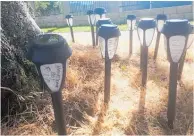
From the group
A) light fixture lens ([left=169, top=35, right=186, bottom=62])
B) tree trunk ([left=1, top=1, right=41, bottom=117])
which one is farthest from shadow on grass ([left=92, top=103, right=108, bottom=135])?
light fixture lens ([left=169, top=35, right=186, bottom=62])

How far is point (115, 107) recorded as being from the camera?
10.6ft

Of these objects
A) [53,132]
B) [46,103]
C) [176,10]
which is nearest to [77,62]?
[46,103]

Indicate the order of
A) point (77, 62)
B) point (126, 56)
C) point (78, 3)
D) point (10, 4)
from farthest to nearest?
point (78, 3) < point (126, 56) < point (77, 62) < point (10, 4)

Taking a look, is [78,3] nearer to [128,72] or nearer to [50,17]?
[50,17]

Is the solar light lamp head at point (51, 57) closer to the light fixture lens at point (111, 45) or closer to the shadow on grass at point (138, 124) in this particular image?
the shadow on grass at point (138, 124)

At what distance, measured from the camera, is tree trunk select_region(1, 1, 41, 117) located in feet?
9.52

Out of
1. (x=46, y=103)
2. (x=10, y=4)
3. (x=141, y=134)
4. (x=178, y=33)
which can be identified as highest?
(x=10, y=4)

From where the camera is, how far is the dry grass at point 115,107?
2.80 meters

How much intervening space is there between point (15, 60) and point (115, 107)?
4.01ft

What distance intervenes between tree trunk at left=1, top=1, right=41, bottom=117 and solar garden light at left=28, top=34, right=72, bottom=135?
774mm

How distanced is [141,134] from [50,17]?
14886mm

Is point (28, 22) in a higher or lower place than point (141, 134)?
higher

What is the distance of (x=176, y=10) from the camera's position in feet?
46.3

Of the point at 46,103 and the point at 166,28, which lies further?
the point at 46,103
